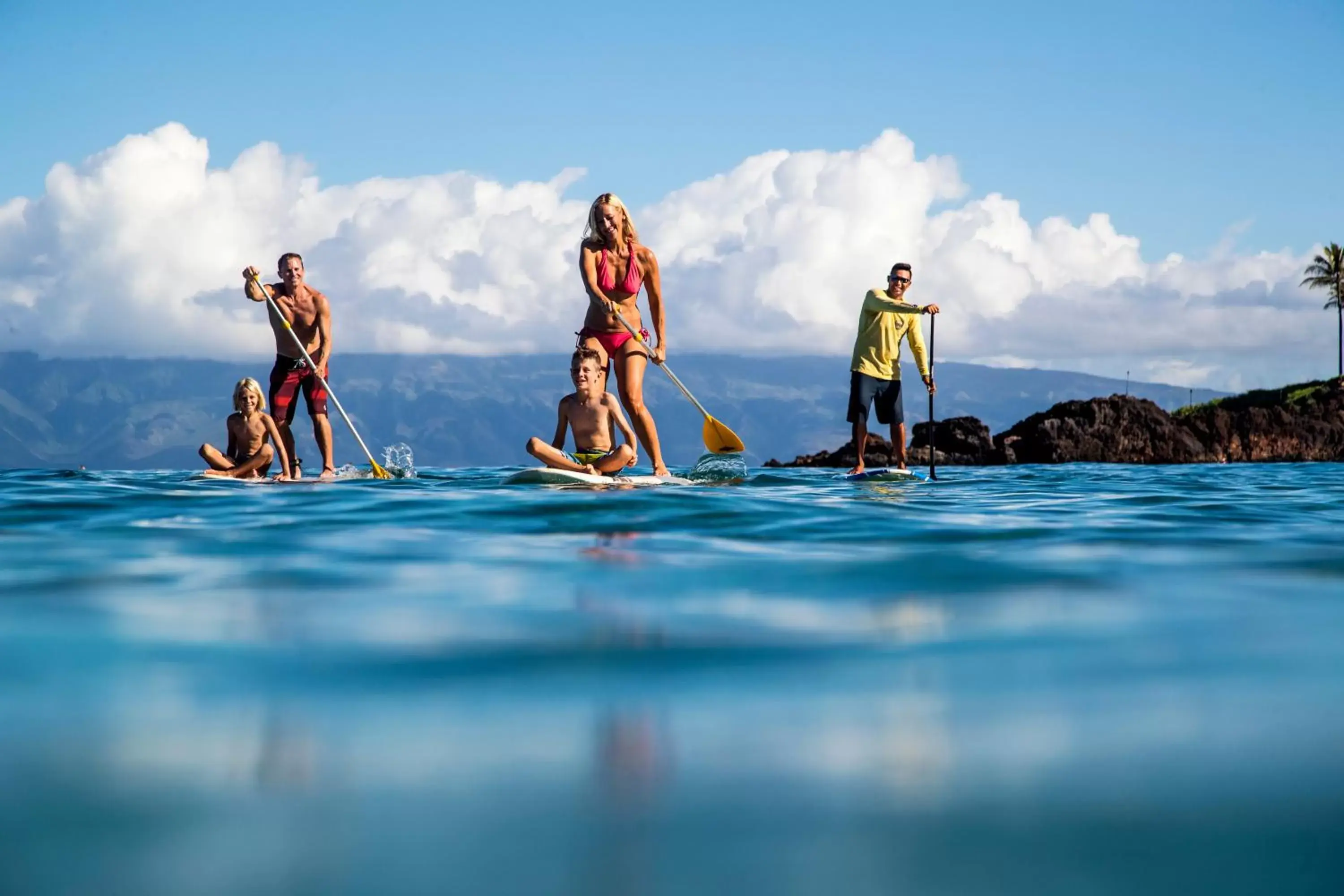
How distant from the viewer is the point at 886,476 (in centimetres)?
1208

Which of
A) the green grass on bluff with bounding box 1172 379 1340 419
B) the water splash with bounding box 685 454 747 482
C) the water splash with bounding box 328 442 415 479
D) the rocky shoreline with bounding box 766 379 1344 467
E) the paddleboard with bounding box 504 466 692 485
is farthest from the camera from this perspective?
the green grass on bluff with bounding box 1172 379 1340 419

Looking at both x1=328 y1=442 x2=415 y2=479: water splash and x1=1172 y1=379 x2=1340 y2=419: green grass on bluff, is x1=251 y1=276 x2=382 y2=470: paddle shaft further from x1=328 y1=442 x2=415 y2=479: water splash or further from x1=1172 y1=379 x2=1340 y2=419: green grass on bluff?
x1=1172 y1=379 x2=1340 y2=419: green grass on bluff

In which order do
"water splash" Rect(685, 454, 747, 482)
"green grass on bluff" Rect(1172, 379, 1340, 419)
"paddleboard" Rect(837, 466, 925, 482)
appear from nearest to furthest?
"water splash" Rect(685, 454, 747, 482) → "paddleboard" Rect(837, 466, 925, 482) → "green grass on bluff" Rect(1172, 379, 1340, 419)

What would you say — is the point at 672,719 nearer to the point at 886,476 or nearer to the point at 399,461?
the point at 886,476

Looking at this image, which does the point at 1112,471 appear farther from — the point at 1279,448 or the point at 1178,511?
the point at 1279,448

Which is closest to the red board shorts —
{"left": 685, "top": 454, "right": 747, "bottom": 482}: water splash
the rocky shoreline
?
{"left": 685, "top": 454, "right": 747, "bottom": 482}: water splash

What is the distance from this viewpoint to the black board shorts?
12.1 m

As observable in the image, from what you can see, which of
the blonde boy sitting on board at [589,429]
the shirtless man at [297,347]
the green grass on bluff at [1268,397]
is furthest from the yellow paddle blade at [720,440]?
the green grass on bluff at [1268,397]

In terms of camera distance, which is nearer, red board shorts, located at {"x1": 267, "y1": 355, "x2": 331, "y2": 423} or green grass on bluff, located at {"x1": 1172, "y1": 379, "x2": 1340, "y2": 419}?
red board shorts, located at {"x1": 267, "y1": 355, "x2": 331, "y2": 423}

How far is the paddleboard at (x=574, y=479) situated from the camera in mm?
8656

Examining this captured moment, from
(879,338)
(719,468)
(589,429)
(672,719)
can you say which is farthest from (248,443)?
(672,719)

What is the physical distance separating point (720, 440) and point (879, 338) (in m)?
1.92

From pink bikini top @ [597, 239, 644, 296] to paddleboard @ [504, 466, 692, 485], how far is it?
5.20ft

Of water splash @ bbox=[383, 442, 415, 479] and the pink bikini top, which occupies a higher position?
the pink bikini top
